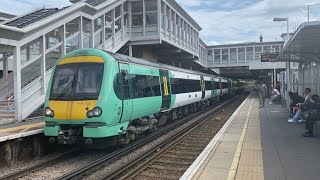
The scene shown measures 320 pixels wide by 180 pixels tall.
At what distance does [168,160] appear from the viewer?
9945 millimetres

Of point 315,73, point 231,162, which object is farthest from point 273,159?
point 315,73

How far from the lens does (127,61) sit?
37.2 ft

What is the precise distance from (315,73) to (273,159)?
8.66 metres

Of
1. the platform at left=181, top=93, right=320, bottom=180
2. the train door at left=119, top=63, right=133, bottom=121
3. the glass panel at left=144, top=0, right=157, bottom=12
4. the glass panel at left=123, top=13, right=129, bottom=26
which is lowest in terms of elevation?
the platform at left=181, top=93, right=320, bottom=180

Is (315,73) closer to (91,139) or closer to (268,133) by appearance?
(268,133)

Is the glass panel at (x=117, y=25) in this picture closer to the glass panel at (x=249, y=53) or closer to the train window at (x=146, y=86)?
the train window at (x=146, y=86)

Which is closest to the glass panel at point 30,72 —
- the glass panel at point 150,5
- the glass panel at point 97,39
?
the glass panel at point 97,39

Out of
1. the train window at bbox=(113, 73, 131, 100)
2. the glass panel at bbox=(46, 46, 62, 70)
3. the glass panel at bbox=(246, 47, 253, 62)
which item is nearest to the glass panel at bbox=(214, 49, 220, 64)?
the glass panel at bbox=(246, 47, 253, 62)

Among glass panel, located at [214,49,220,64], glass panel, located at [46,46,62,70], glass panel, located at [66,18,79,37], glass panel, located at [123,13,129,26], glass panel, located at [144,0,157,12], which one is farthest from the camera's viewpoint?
glass panel, located at [214,49,220,64]

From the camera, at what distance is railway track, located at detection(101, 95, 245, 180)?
8.35m

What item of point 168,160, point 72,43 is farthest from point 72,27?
point 168,160

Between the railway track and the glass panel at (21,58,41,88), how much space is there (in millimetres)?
6711

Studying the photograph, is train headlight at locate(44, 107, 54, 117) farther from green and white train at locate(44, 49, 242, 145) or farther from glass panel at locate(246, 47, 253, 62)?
glass panel at locate(246, 47, 253, 62)

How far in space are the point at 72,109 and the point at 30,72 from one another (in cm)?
728
